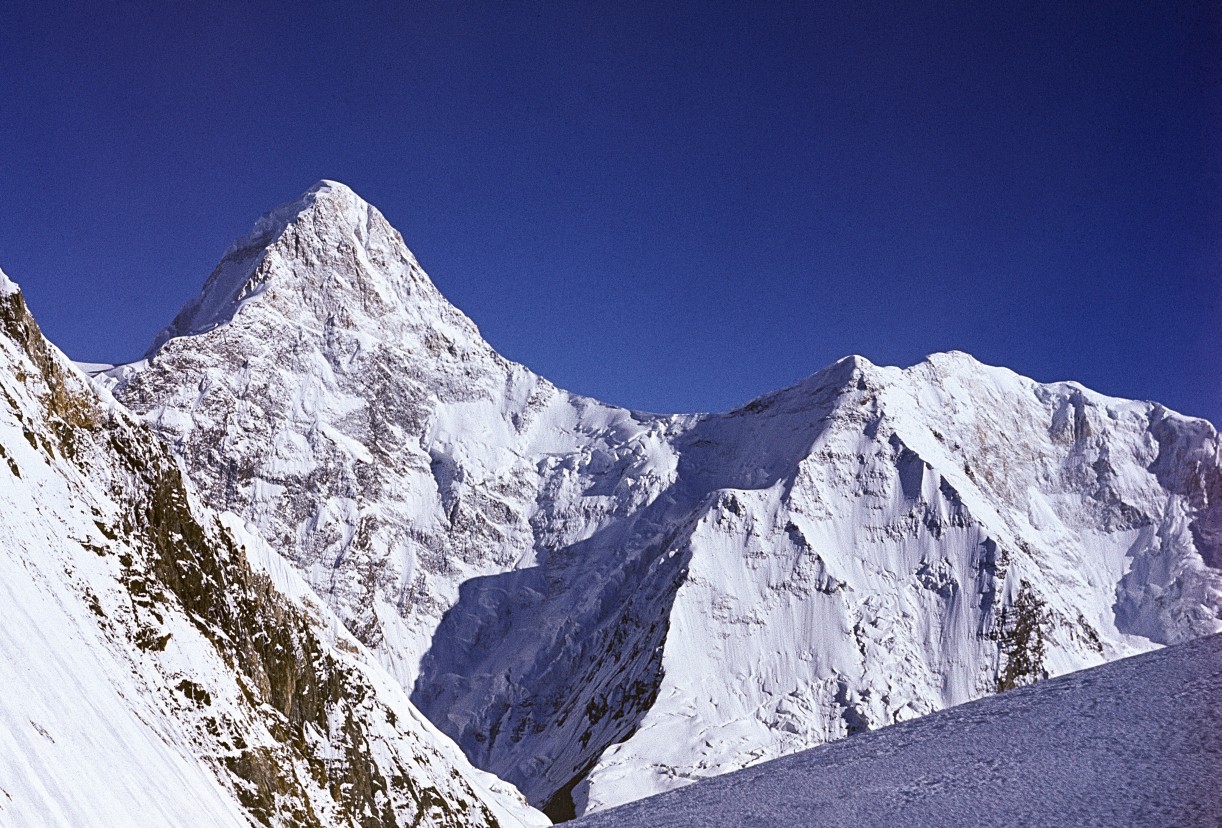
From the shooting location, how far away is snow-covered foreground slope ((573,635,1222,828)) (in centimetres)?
859

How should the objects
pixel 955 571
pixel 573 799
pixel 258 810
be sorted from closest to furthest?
pixel 258 810, pixel 573 799, pixel 955 571

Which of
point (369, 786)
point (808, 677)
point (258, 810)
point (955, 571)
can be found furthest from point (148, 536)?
point (955, 571)

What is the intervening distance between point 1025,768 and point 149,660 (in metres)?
49.1

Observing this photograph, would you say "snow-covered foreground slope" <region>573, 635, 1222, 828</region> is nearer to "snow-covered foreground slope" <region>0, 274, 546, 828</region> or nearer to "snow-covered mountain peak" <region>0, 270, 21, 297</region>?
"snow-covered foreground slope" <region>0, 274, 546, 828</region>

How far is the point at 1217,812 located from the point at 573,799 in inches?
5839

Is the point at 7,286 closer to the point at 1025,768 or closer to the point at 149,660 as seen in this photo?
the point at 149,660

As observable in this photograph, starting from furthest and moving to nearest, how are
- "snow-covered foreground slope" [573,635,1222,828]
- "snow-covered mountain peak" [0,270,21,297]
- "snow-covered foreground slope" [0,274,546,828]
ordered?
"snow-covered mountain peak" [0,270,21,297]
"snow-covered foreground slope" [0,274,546,828]
"snow-covered foreground slope" [573,635,1222,828]

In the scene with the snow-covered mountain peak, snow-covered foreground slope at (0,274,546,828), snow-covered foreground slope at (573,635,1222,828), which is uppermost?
the snow-covered mountain peak

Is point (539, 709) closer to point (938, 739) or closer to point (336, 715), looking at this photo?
point (336, 715)

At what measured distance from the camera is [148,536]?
193 feet

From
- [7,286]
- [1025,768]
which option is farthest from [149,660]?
[1025,768]

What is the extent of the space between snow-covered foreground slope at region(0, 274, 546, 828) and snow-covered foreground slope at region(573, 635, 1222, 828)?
28237mm

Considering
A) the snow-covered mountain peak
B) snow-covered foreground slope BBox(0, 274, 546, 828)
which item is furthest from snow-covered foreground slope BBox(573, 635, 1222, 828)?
the snow-covered mountain peak

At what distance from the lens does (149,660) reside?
50781 millimetres
